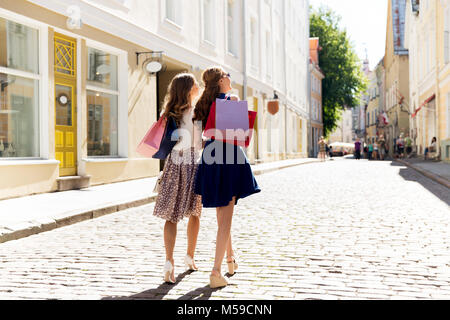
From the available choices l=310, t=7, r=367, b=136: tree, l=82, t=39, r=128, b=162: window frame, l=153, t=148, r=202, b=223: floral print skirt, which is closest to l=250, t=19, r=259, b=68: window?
l=82, t=39, r=128, b=162: window frame

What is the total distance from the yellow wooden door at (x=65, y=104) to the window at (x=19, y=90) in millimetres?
489

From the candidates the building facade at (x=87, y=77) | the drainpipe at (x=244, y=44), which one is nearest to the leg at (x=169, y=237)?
the building facade at (x=87, y=77)

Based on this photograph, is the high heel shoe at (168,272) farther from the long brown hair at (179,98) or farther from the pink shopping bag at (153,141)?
the long brown hair at (179,98)

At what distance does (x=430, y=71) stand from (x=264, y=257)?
79.6ft

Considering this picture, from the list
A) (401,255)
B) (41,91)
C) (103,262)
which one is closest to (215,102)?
(103,262)

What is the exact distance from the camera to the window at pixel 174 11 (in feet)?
51.9

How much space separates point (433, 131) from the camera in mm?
27656

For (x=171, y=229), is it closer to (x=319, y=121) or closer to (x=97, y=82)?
(x=97, y=82)

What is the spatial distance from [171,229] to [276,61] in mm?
26355

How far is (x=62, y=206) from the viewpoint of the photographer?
8133 mm

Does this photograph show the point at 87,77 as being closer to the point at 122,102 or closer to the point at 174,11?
the point at 122,102

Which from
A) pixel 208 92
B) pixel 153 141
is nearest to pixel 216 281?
pixel 153 141

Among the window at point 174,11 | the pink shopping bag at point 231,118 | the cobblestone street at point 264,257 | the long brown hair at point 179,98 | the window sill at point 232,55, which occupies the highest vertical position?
the window at point 174,11

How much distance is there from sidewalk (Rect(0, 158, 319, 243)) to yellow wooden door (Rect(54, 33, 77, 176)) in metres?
0.74
